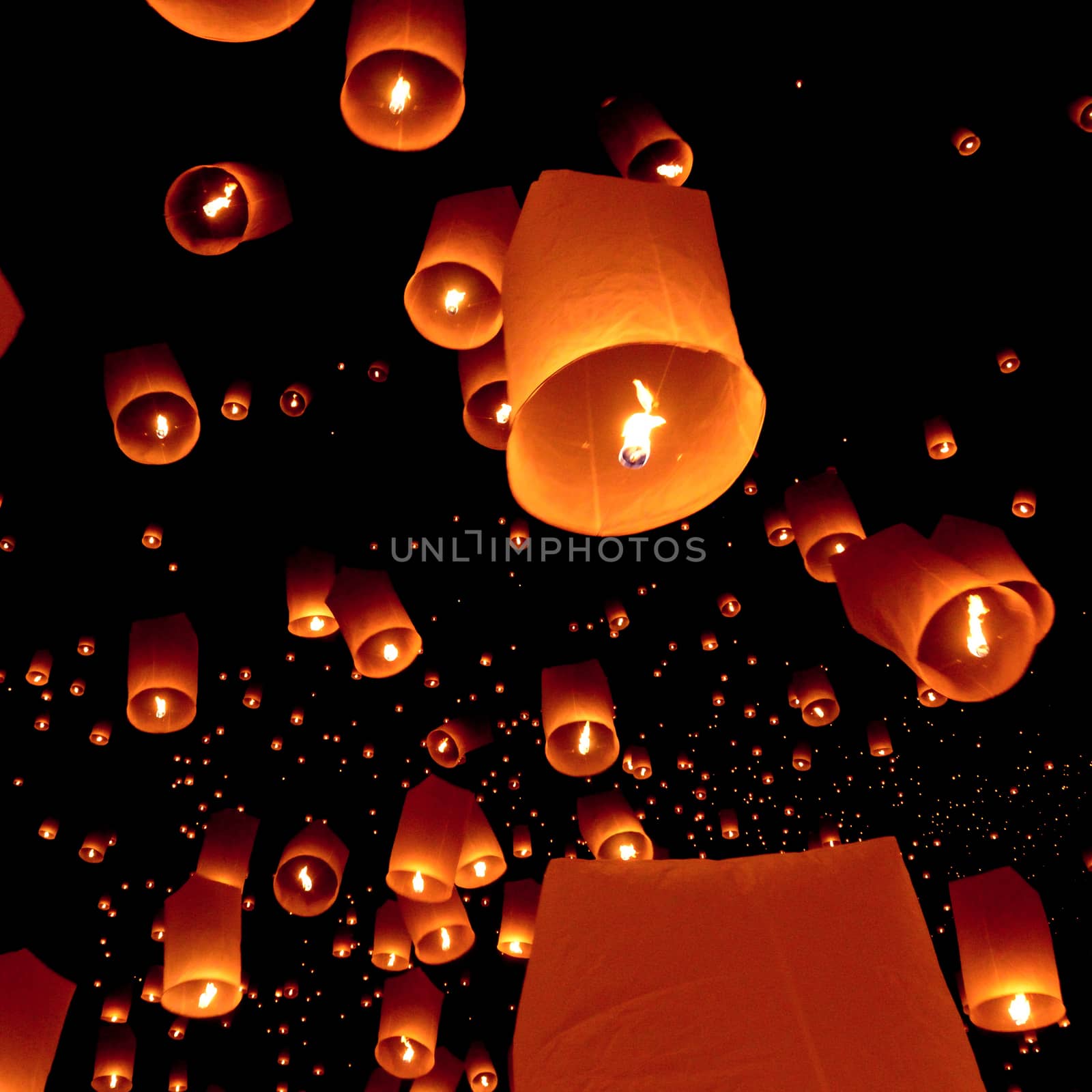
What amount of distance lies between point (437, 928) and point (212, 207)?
220 cm

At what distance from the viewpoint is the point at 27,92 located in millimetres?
2508

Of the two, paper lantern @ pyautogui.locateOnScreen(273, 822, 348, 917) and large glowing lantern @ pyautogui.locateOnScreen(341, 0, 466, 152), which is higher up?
large glowing lantern @ pyautogui.locateOnScreen(341, 0, 466, 152)

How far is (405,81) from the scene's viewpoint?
1677 millimetres

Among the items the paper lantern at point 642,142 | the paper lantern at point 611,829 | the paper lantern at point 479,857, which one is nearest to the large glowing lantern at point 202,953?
the paper lantern at point 479,857

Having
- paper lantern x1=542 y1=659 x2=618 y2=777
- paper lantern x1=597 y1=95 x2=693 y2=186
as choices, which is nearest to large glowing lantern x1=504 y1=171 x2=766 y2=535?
paper lantern x1=597 y1=95 x2=693 y2=186

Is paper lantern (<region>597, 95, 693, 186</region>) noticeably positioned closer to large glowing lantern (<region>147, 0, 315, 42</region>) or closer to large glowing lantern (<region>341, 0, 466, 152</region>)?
large glowing lantern (<region>341, 0, 466, 152</region>)

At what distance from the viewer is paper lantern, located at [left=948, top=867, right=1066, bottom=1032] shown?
2.54 m

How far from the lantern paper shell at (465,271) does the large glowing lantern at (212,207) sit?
419 millimetres

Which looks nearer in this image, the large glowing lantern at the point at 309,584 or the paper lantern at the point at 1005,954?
the paper lantern at the point at 1005,954

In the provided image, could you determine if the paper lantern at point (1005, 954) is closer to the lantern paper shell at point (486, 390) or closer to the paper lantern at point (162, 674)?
the lantern paper shell at point (486, 390)

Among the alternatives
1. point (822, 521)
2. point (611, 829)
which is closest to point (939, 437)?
point (822, 521)

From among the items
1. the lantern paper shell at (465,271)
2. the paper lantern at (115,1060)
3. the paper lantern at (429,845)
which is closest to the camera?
the lantern paper shell at (465,271)

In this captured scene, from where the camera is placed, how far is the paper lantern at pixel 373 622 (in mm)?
2605

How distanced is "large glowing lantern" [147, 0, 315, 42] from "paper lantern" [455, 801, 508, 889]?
2.23 meters
